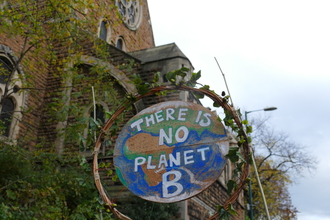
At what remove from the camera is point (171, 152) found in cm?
341

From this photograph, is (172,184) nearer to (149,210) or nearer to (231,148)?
(231,148)

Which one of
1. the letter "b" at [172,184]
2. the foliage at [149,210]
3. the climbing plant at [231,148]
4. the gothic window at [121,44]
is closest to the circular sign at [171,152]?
the letter "b" at [172,184]

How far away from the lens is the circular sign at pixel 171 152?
3227 mm

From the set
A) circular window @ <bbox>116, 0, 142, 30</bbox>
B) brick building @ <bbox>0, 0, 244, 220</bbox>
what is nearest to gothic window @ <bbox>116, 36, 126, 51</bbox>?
circular window @ <bbox>116, 0, 142, 30</bbox>

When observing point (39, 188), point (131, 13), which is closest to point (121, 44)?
point (131, 13)

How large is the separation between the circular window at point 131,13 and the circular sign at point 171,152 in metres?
12.9

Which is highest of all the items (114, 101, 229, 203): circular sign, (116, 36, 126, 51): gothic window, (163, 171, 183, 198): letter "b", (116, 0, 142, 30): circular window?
(116, 0, 142, 30): circular window

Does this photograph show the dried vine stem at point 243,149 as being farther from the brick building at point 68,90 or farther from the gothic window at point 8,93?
the gothic window at point 8,93

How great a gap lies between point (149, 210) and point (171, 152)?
4.86m

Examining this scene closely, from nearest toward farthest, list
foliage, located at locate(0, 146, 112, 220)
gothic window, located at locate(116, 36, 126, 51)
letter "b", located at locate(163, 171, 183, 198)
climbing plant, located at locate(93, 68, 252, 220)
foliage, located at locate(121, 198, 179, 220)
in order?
climbing plant, located at locate(93, 68, 252, 220)
letter "b", located at locate(163, 171, 183, 198)
foliage, located at locate(0, 146, 112, 220)
foliage, located at locate(121, 198, 179, 220)
gothic window, located at locate(116, 36, 126, 51)

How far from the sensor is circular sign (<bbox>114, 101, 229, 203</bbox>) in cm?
323

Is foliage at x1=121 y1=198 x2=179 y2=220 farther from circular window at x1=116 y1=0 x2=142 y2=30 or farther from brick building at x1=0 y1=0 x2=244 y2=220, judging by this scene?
circular window at x1=116 y1=0 x2=142 y2=30

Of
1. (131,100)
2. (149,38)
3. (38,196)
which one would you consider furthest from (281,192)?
(131,100)

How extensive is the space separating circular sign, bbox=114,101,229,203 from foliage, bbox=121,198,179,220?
14.4ft
